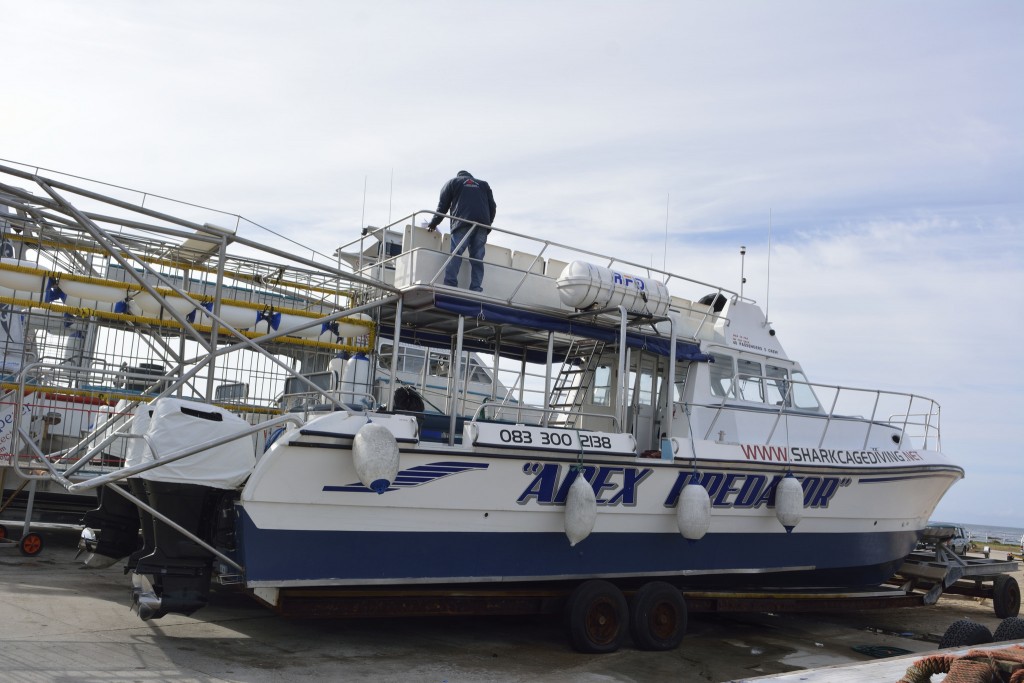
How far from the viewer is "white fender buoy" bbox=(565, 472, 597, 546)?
24.7 feet

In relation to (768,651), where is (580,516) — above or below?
above

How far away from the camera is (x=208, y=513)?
688cm

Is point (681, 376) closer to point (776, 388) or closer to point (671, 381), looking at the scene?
point (671, 381)

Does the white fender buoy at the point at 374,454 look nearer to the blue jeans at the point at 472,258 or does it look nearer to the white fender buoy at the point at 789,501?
the blue jeans at the point at 472,258

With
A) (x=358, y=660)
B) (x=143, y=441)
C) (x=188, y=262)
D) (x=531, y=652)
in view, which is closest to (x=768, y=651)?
(x=531, y=652)

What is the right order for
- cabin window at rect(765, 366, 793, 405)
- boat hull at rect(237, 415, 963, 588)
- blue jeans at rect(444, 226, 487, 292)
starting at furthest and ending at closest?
cabin window at rect(765, 366, 793, 405)
blue jeans at rect(444, 226, 487, 292)
boat hull at rect(237, 415, 963, 588)

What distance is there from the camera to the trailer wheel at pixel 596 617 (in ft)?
24.9

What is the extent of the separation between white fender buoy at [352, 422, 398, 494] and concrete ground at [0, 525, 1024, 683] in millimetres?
1465

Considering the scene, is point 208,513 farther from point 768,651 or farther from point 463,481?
point 768,651

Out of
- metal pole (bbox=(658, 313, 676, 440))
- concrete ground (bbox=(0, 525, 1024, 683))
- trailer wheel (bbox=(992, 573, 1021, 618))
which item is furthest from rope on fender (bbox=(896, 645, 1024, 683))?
trailer wheel (bbox=(992, 573, 1021, 618))

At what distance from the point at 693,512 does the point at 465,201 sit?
373 cm

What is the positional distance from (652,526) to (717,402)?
2.10 m

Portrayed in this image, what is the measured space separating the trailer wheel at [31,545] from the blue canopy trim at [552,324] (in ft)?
16.9

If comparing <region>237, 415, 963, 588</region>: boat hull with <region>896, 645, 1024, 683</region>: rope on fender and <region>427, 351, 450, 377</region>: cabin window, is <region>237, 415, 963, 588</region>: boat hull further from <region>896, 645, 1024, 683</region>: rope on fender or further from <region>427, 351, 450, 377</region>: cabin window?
<region>427, 351, 450, 377</region>: cabin window
